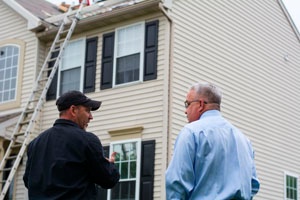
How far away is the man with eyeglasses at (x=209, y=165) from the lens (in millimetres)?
3635

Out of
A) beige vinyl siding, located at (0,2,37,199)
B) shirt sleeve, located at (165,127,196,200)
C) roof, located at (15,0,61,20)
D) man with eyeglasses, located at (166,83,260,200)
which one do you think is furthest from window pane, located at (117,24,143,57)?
shirt sleeve, located at (165,127,196,200)

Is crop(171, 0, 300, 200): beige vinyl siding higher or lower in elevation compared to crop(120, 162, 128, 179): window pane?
higher

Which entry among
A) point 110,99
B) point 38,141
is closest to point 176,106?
point 110,99

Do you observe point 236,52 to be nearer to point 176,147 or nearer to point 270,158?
point 270,158

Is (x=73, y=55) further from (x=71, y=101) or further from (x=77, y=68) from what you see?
(x=71, y=101)

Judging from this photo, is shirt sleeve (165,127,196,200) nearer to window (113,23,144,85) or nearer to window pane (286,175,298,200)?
window (113,23,144,85)

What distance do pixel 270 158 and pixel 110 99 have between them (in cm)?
523

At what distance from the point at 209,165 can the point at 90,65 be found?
11741 mm

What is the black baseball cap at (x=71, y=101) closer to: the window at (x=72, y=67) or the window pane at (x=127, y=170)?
the window pane at (x=127, y=170)

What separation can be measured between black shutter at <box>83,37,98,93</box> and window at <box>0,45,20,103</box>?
8.19 feet

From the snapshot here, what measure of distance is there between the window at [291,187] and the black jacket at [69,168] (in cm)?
1397

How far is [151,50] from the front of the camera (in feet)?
45.6

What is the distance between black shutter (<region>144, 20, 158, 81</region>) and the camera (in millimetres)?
13758

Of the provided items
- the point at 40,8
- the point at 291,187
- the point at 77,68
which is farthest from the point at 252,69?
the point at 40,8
